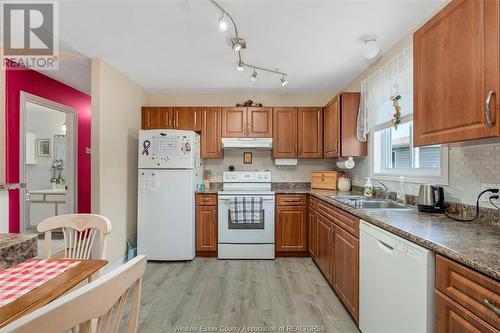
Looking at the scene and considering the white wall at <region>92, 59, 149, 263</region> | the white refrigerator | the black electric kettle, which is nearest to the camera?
the black electric kettle

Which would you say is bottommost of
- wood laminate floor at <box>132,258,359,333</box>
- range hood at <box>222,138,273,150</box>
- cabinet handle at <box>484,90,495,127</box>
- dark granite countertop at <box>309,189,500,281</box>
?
wood laminate floor at <box>132,258,359,333</box>

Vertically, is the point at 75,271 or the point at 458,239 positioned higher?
the point at 458,239

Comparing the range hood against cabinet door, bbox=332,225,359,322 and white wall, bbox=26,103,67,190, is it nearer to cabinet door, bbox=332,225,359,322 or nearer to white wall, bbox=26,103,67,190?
cabinet door, bbox=332,225,359,322

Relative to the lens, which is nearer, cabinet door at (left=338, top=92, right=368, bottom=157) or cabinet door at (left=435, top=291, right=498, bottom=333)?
cabinet door at (left=435, top=291, right=498, bottom=333)

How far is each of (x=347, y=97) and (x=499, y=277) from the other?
2586 millimetres

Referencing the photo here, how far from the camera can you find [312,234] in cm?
322

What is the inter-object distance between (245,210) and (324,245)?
1.09 metres

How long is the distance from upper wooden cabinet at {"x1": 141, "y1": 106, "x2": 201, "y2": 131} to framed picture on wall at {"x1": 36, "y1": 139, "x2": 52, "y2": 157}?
111 inches

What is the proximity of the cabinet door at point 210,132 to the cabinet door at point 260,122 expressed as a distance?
0.47 m

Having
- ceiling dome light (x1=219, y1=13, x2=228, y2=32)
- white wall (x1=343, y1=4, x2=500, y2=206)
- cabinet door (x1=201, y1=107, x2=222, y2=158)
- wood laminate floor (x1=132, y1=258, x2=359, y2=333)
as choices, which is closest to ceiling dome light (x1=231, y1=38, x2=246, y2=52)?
ceiling dome light (x1=219, y1=13, x2=228, y2=32)

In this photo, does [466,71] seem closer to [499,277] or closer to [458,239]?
[458,239]

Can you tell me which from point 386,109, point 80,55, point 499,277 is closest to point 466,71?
point 499,277

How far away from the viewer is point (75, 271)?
1072 millimetres

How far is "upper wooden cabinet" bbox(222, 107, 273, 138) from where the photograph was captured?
12.4ft
